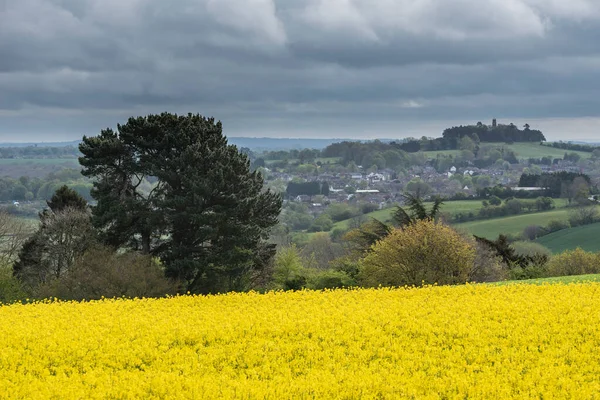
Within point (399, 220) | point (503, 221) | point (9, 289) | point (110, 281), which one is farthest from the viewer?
point (503, 221)

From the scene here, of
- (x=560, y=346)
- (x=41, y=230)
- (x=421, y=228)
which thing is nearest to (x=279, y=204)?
(x=421, y=228)

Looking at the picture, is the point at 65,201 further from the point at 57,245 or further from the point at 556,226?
the point at 556,226

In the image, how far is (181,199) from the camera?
38.5 meters

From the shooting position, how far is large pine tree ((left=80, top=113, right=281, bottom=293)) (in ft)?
128

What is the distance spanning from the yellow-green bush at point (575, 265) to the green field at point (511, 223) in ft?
216

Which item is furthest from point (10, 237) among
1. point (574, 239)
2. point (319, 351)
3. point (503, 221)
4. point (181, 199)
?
point (503, 221)

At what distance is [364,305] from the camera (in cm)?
1780

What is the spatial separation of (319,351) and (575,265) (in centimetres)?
3993

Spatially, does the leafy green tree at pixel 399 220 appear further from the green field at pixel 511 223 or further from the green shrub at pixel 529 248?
the green field at pixel 511 223

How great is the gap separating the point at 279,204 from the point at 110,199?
13.8 metres

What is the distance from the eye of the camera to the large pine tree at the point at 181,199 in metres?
39.1

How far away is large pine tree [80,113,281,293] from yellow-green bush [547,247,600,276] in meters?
24.4

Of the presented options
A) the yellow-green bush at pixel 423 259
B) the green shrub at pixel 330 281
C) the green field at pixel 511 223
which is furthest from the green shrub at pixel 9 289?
the green field at pixel 511 223

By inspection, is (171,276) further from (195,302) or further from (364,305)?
(364,305)
